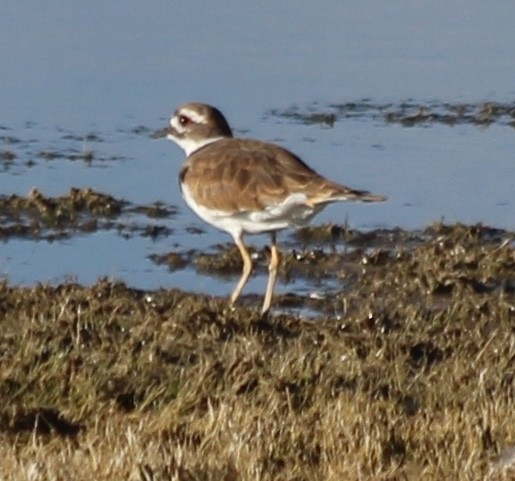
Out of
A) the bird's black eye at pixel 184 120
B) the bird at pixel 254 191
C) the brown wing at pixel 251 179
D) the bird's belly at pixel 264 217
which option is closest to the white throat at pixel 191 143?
the bird's black eye at pixel 184 120

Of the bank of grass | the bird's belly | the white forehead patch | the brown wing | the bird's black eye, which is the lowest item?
the bank of grass

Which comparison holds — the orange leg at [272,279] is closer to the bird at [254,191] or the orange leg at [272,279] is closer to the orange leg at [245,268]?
the bird at [254,191]

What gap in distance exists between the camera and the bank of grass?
6766 millimetres

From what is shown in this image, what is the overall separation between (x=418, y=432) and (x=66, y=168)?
260 inches

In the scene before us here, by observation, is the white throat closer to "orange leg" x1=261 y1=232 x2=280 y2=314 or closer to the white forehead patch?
the white forehead patch

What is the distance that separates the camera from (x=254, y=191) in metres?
9.79

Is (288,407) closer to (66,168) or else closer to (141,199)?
(141,199)

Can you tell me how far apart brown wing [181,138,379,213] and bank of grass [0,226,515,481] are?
557 millimetres

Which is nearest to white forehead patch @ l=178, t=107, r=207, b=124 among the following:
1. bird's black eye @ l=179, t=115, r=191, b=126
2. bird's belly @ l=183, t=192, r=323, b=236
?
bird's black eye @ l=179, t=115, r=191, b=126

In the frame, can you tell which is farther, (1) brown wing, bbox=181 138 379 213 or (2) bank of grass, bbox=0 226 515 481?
(1) brown wing, bbox=181 138 379 213

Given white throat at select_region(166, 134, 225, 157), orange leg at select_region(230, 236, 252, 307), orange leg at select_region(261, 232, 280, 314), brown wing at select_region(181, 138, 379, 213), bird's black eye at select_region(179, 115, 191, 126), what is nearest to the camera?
brown wing at select_region(181, 138, 379, 213)

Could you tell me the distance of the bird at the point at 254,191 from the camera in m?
9.62

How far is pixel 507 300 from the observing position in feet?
33.6

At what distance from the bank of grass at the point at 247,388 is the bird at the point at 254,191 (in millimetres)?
507
